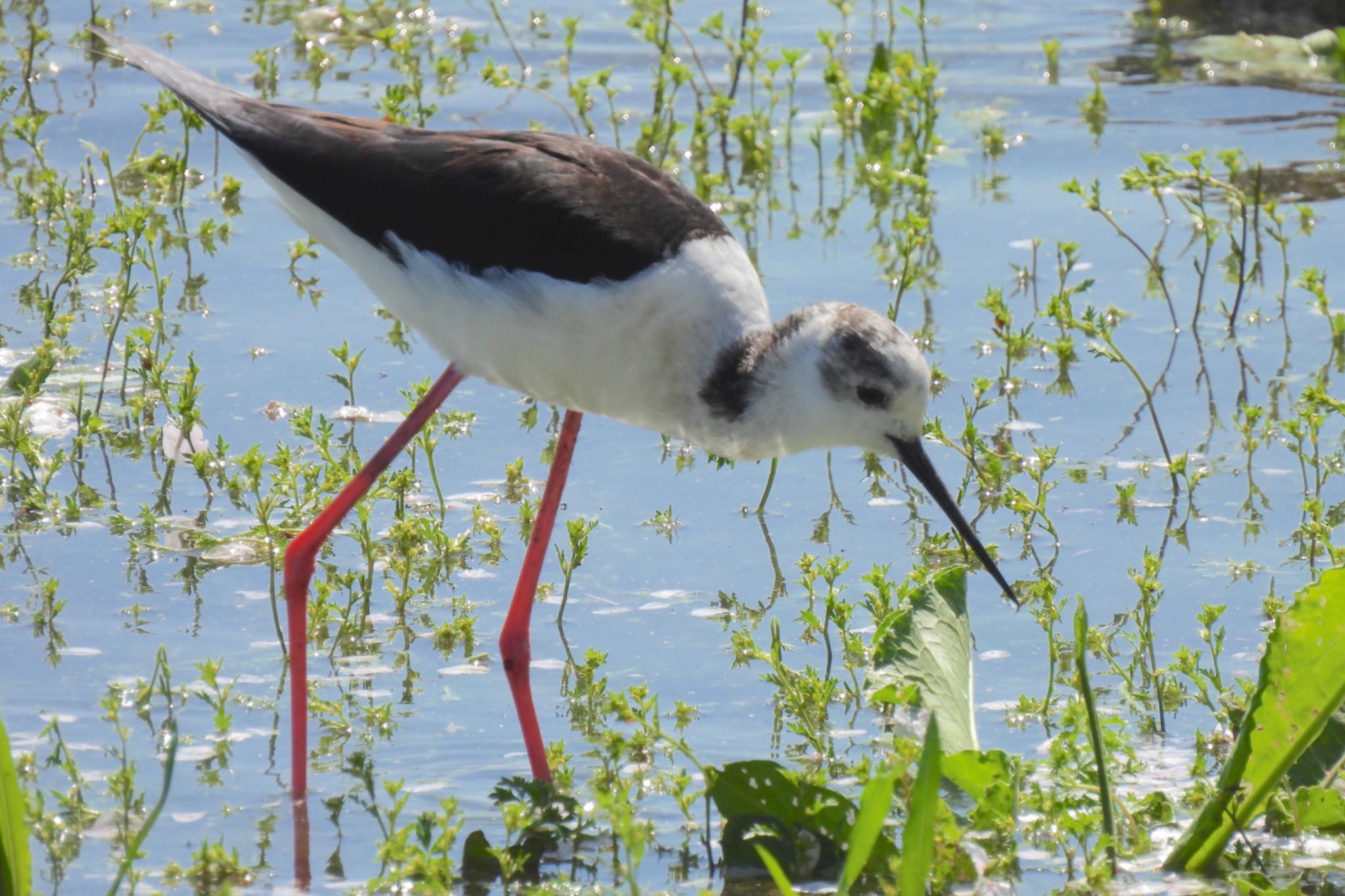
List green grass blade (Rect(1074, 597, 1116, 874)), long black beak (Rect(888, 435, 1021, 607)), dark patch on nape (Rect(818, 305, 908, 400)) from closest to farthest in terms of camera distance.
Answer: green grass blade (Rect(1074, 597, 1116, 874)) < dark patch on nape (Rect(818, 305, 908, 400)) < long black beak (Rect(888, 435, 1021, 607))

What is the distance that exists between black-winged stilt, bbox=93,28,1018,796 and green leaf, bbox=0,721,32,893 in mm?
898

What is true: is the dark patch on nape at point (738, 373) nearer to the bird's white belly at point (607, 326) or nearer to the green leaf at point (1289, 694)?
the bird's white belly at point (607, 326)

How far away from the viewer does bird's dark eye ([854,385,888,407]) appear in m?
4.11

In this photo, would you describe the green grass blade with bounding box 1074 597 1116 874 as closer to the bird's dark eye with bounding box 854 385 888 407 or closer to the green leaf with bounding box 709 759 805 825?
the green leaf with bounding box 709 759 805 825

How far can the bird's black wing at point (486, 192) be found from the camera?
4.17 meters

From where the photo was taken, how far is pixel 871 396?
413 cm

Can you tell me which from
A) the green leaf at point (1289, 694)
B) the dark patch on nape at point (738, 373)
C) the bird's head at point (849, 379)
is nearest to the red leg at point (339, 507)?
the dark patch on nape at point (738, 373)

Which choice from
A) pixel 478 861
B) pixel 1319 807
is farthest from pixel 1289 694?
pixel 478 861

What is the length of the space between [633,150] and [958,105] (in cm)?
212

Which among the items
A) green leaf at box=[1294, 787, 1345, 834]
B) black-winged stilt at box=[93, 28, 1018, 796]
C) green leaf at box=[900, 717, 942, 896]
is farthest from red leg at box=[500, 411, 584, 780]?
green leaf at box=[1294, 787, 1345, 834]

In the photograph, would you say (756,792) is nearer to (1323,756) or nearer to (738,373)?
(738,373)

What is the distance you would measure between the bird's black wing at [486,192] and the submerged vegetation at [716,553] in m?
0.56

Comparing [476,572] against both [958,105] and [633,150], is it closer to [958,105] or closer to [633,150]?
[633,150]

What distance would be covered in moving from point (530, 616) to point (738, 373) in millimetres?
872
